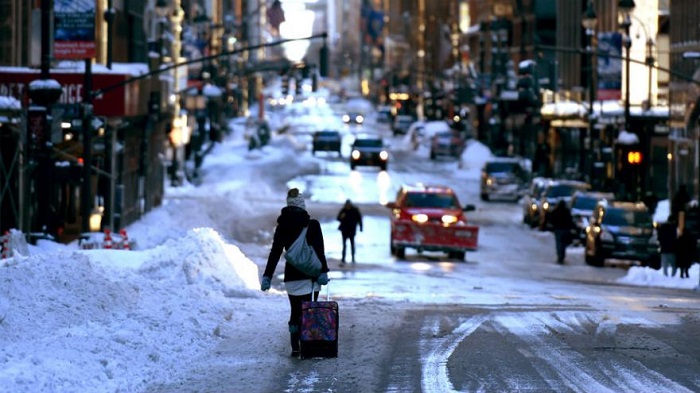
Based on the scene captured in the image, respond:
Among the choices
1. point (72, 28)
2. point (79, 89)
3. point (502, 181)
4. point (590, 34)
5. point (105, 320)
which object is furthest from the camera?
point (502, 181)

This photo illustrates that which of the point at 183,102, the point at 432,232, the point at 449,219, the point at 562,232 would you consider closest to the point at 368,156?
the point at 183,102

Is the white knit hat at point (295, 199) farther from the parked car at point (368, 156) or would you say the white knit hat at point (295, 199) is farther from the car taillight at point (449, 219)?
the parked car at point (368, 156)

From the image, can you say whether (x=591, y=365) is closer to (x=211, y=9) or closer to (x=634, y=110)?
(x=634, y=110)

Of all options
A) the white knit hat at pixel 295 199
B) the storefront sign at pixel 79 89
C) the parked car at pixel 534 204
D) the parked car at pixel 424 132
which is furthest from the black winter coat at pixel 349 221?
the parked car at pixel 424 132

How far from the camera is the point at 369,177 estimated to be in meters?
73.9

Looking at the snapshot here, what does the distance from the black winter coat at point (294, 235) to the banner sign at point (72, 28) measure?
19.4m

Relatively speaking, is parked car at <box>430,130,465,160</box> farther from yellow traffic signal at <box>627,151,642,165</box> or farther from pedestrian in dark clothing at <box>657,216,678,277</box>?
pedestrian in dark clothing at <box>657,216,678,277</box>

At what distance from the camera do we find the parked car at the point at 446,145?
94312mm

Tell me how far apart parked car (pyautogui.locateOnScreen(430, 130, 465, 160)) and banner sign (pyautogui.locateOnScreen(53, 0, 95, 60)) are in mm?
61613

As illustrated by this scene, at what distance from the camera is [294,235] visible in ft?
49.8

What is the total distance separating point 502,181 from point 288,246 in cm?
4743

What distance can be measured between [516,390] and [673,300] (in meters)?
12.3

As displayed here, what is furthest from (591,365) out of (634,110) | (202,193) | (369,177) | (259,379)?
(369,177)

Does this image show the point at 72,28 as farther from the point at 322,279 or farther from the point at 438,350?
the point at 322,279
